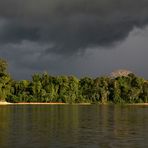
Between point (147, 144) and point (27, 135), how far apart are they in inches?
593

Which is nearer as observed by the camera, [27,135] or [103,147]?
[103,147]

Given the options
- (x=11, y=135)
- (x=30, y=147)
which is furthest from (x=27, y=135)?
(x=30, y=147)

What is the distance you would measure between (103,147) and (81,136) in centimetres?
974

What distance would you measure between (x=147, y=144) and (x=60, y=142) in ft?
30.0

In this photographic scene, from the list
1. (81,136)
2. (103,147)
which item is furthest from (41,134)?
(103,147)

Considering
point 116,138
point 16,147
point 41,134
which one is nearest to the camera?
point 16,147

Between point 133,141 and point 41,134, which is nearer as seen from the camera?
point 133,141

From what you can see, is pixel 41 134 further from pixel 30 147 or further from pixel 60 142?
pixel 30 147

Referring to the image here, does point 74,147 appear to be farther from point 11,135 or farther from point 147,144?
point 11,135

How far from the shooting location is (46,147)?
126ft

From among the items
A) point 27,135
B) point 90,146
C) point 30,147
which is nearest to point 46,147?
point 30,147

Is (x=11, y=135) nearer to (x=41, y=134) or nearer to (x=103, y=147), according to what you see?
(x=41, y=134)

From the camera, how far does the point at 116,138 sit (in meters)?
46.2

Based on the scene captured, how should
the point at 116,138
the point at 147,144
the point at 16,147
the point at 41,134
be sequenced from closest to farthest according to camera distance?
the point at 16,147 → the point at 147,144 → the point at 116,138 → the point at 41,134
